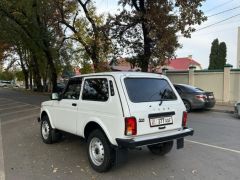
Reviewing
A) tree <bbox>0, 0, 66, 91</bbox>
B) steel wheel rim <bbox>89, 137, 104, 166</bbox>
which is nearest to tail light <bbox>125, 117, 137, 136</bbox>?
steel wheel rim <bbox>89, 137, 104, 166</bbox>

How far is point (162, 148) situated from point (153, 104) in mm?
1488

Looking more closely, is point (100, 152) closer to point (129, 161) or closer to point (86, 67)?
point (129, 161)

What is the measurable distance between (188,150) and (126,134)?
262cm

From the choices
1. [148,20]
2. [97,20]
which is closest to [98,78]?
[148,20]

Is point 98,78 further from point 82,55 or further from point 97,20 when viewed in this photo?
point 82,55

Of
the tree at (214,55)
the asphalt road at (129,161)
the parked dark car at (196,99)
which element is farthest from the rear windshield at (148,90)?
the tree at (214,55)

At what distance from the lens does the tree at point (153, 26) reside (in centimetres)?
1622

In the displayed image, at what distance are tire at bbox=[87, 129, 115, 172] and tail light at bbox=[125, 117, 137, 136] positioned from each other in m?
0.57

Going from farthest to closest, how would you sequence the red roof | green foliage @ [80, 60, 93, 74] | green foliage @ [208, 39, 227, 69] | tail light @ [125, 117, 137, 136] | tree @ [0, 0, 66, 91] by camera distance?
the red roof
green foliage @ [208, 39, 227, 69]
green foliage @ [80, 60, 93, 74]
tree @ [0, 0, 66, 91]
tail light @ [125, 117, 137, 136]

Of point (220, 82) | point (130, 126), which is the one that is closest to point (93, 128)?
point (130, 126)

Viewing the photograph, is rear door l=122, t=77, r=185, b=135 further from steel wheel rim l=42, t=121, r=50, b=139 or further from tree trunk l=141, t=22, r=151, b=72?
tree trunk l=141, t=22, r=151, b=72

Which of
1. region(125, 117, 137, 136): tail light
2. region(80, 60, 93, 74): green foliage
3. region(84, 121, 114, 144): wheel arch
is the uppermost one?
region(80, 60, 93, 74): green foliage

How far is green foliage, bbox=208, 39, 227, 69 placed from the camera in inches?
1626

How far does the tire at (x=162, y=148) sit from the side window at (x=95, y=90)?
177cm
